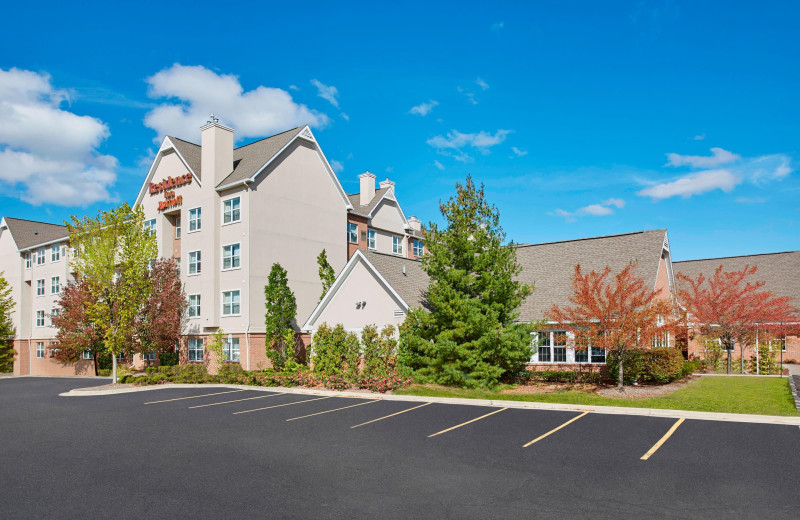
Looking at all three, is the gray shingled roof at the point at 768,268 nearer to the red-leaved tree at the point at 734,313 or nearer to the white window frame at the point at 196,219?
the red-leaved tree at the point at 734,313

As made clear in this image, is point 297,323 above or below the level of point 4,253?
below

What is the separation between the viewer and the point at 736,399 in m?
18.3

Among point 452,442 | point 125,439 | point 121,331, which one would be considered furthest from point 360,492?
point 121,331

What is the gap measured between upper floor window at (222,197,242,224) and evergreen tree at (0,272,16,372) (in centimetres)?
2947

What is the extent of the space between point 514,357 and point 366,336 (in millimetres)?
7206

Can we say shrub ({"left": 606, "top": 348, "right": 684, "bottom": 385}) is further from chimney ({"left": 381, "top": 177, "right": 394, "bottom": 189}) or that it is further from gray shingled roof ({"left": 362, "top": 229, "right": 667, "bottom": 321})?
chimney ({"left": 381, "top": 177, "right": 394, "bottom": 189})

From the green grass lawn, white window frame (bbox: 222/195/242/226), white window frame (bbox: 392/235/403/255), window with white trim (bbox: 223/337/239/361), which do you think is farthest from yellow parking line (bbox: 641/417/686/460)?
white window frame (bbox: 392/235/403/255)

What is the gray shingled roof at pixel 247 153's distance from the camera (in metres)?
35.2

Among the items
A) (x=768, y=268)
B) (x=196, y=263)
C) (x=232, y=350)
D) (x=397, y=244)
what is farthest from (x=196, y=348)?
(x=768, y=268)

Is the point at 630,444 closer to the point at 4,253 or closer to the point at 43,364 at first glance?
the point at 43,364

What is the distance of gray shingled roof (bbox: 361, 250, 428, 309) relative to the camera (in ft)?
88.0

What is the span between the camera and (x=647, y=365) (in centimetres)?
2205

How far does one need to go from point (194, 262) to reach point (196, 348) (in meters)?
5.69

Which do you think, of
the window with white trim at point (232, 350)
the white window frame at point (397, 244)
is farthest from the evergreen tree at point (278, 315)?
the white window frame at point (397, 244)
